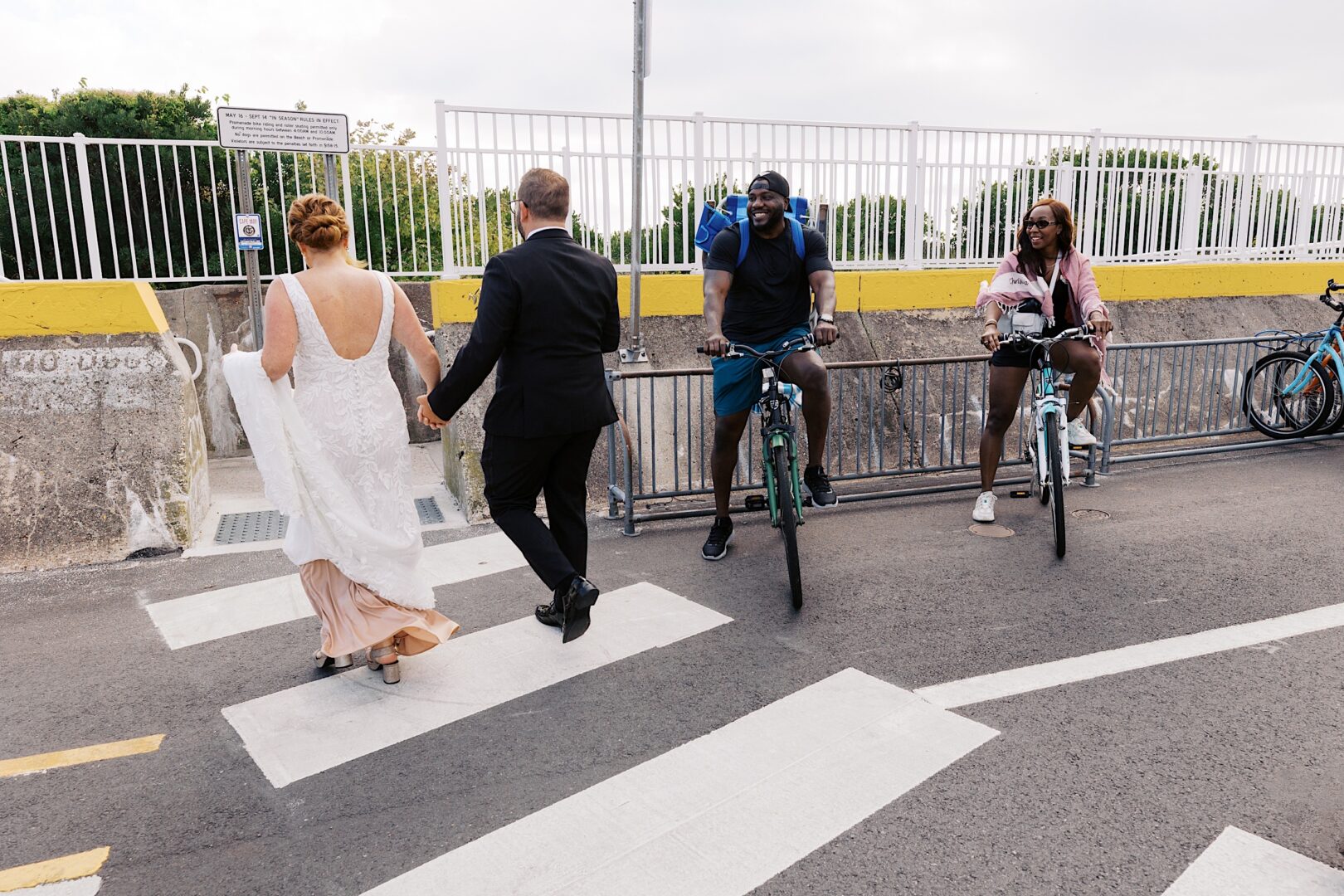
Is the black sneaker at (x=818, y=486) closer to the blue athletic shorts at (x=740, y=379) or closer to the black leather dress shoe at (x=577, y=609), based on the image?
the blue athletic shorts at (x=740, y=379)

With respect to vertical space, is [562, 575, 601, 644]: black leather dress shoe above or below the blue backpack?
below

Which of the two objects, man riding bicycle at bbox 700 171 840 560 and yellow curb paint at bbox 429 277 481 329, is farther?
yellow curb paint at bbox 429 277 481 329

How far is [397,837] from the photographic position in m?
2.90

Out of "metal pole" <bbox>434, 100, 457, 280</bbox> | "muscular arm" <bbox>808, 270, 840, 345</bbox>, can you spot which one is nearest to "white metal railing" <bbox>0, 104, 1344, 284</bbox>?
"metal pole" <bbox>434, 100, 457, 280</bbox>

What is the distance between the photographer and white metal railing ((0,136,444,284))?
8.18 m

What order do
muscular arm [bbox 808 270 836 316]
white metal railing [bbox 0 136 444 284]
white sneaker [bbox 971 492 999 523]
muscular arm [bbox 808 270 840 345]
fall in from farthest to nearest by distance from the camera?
white metal railing [bbox 0 136 444 284] → white sneaker [bbox 971 492 999 523] → muscular arm [bbox 808 270 836 316] → muscular arm [bbox 808 270 840 345]

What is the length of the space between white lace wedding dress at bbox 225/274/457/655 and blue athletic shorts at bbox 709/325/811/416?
200cm

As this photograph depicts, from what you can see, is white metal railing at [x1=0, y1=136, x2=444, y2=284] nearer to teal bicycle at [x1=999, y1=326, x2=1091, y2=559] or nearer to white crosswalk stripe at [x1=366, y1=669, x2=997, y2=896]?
teal bicycle at [x1=999, y1=326, x2=1091, y2=559]

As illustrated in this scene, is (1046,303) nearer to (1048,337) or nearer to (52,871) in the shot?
(1048,337)

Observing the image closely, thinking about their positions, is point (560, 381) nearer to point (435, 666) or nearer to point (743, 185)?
point (435, 666)

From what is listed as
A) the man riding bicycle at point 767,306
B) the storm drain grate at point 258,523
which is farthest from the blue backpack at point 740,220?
the storm drain grate at point 258,523

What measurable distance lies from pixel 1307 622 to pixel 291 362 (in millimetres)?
4567

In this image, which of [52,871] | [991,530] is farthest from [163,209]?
[991,530]

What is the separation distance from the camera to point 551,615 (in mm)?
4695
